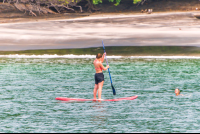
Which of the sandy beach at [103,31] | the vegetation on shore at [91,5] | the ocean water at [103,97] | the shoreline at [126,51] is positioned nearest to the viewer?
the ocean water at [103,97]

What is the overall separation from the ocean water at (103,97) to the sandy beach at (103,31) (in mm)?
4529

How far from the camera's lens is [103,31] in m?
37.6

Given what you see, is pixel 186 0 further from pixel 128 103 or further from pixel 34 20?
pixel 128 103

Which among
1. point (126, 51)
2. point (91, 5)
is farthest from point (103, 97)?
point (91, 5)

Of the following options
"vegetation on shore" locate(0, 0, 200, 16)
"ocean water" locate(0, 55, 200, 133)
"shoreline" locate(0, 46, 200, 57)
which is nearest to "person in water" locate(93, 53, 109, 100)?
"ocean water" locate(0, 55, 200, 133)

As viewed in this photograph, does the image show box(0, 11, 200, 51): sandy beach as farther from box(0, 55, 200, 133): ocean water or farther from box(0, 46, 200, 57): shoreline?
box(0, 55, 200, 133): ocean water

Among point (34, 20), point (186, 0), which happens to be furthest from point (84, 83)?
point (186, 0)

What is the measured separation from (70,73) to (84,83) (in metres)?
3.67

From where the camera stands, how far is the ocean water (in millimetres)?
12844

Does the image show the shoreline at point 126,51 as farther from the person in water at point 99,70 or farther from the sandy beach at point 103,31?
the person in water at point 99,70

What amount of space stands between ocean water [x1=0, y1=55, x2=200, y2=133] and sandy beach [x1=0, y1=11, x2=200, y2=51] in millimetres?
4529

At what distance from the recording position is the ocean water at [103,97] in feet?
42.1

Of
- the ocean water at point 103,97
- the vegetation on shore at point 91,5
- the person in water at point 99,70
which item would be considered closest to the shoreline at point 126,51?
the ocean water at point 103,97

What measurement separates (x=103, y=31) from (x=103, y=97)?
67.5 feet
